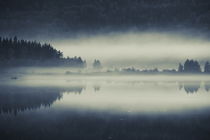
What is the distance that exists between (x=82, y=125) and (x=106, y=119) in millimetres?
3771

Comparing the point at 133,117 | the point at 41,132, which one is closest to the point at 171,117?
the point at 133,117

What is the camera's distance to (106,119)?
94.7ft

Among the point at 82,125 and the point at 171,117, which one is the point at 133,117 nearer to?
the point at 171,117

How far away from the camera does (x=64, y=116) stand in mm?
30250

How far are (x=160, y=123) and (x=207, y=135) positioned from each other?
5.54 metres

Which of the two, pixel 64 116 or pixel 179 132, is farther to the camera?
pixel 64 116

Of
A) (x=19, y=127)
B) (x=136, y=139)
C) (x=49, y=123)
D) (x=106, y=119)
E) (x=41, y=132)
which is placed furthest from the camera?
(x=106, y=119)

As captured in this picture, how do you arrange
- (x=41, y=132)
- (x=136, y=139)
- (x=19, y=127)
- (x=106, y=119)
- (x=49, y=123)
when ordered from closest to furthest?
1. (x=136, y=139)
2. (x=41, y=132)
3. (x=19, y=127)
4. (x=49, y=123)
5. (x=106, y=119)

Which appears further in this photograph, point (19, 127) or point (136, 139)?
point (19, 127)

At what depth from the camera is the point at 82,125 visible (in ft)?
84.1

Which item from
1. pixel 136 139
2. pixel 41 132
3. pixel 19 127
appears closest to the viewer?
pixel 136 139

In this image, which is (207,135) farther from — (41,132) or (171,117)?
(41,132)

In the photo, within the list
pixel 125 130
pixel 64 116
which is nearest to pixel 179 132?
pixel 125 130

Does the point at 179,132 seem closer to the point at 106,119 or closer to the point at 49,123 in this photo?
the point at 106,119
